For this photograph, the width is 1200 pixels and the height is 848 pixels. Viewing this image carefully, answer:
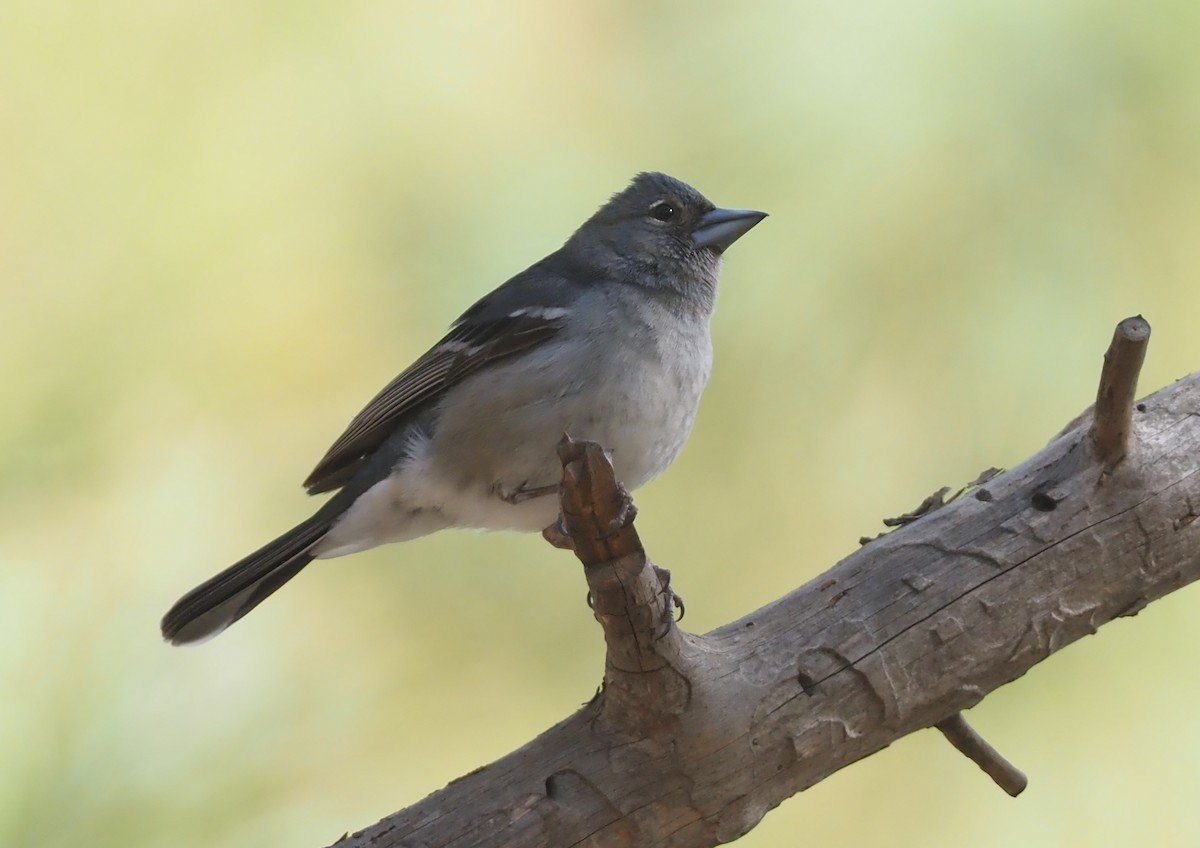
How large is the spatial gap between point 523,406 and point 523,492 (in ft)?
0.77

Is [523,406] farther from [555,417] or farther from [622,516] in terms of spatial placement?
[622,516]

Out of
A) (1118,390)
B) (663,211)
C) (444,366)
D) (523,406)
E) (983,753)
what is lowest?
(983,753)

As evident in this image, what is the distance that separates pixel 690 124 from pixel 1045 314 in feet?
4.88

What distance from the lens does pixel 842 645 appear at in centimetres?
278

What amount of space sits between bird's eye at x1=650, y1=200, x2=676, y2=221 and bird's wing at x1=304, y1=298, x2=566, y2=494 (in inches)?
22.5

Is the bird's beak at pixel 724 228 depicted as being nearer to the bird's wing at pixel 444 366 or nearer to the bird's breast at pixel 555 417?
the bird's breast at pixel 555 417

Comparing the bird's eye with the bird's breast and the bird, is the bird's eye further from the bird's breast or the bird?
the bird's breast

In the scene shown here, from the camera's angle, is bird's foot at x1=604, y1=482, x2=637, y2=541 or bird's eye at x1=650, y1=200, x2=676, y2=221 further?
bird's eye at x1=650, y1=200, x2=676, y2=221

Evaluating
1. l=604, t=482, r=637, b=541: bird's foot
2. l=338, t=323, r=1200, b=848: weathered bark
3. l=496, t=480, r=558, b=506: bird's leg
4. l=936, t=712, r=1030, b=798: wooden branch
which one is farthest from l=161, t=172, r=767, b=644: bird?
l=936, t=712, r=1030, b=798: wooden branch

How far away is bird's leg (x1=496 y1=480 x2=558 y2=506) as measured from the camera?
131 inches

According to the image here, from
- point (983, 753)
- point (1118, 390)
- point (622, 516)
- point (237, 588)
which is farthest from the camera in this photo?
point (237, 588)

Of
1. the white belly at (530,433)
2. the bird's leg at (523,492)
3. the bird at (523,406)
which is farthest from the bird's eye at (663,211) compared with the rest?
the bird's leg at (523,492)

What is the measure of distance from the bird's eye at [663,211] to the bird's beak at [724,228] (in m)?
0.11

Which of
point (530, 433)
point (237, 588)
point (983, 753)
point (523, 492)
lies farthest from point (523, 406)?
point (983, 753)
